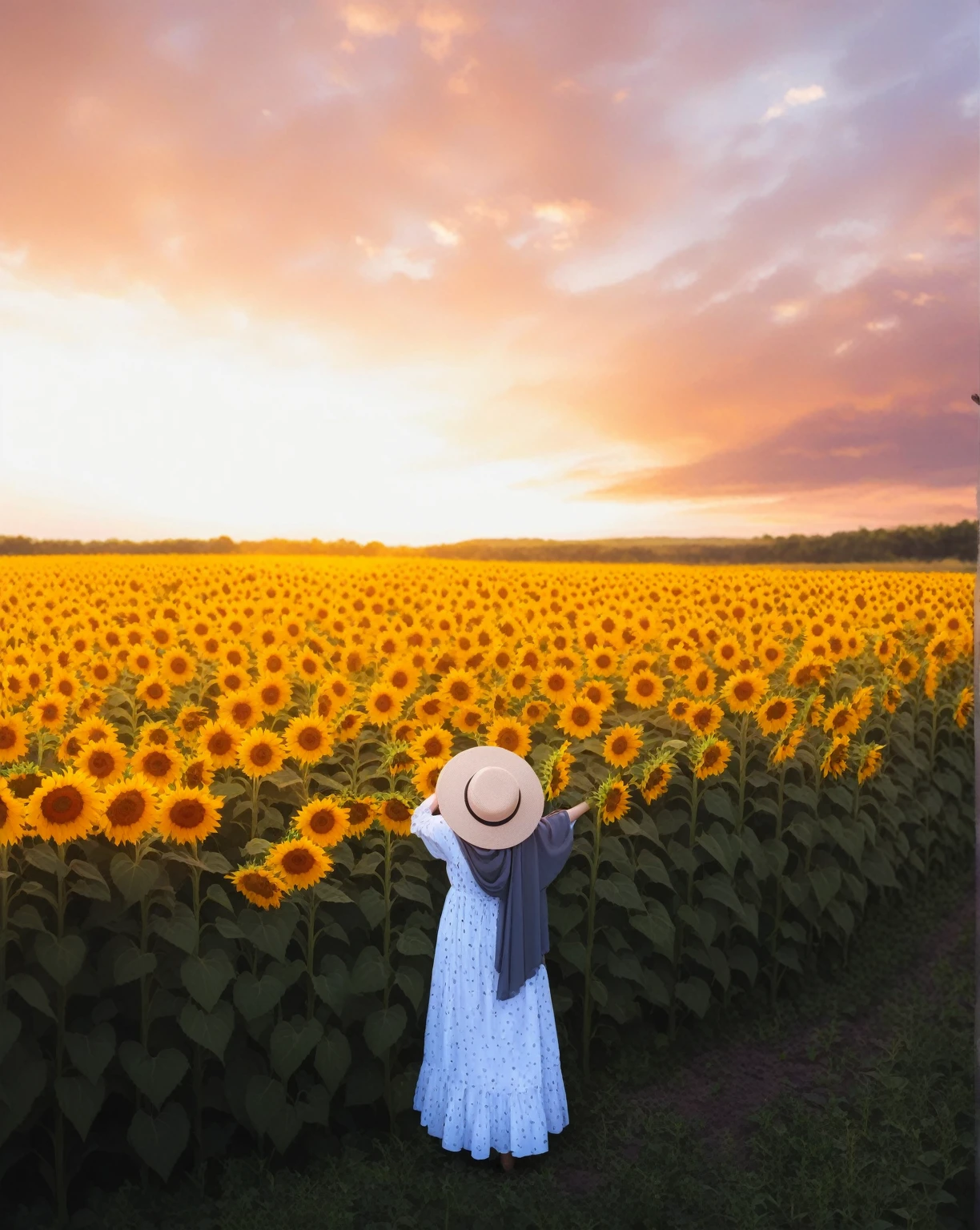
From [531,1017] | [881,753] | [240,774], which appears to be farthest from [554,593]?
[531,1017]

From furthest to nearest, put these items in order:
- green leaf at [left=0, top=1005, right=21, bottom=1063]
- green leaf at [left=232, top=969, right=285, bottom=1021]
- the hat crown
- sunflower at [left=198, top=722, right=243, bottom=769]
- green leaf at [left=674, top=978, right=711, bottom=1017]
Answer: green leaf at [left=674, top=978, right=711, bottom=1017] → sunflower at [left=198, top=722, right=243, bottom=769] → green leaf at [left=232, top=969, right=285, bottom=1021] → the hat crown → green leaf at [left=0, top=1005, right=21, bottom=1063]

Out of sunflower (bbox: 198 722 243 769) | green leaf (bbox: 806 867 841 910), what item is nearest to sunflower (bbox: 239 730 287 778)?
sunflower (bbox: 198 722 243 769)

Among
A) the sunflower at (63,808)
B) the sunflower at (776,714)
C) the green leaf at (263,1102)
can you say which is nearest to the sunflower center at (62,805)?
the sunflower at (63,808)

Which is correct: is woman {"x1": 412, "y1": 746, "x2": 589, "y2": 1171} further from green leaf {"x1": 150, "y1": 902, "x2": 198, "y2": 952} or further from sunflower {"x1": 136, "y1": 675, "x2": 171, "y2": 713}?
sunflower {"x1": 136, "y1": 675, "x2": 171, "y2": 713}

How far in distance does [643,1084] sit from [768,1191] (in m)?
1.17

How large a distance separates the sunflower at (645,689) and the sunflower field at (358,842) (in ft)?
0.09

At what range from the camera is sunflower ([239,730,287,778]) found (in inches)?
233

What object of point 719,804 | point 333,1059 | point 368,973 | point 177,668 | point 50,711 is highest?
point 177,668

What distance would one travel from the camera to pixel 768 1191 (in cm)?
522

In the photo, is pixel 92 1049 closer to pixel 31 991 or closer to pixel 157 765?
pixel 31 991

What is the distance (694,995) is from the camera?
6.62 meters

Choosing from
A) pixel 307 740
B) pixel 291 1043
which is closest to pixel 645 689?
pixel 307 740

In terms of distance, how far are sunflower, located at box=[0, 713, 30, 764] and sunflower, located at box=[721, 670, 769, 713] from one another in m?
5.09

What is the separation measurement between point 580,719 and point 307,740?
215cm
